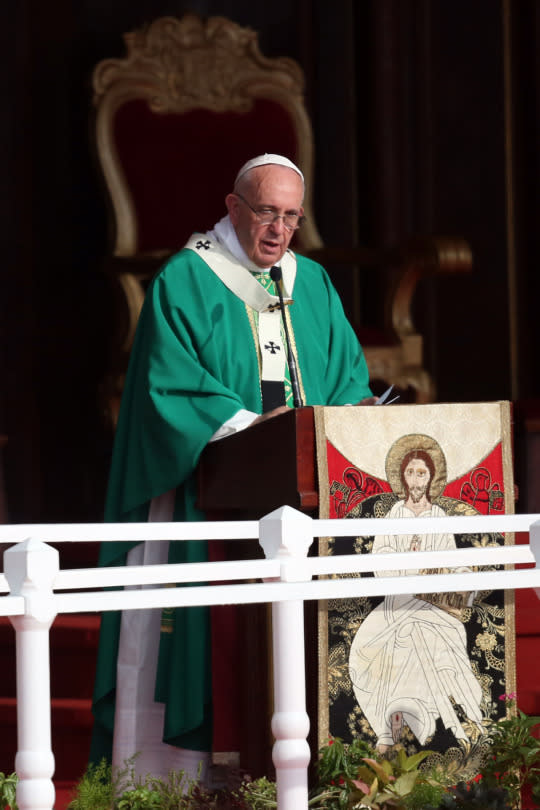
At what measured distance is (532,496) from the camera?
12.3 feet

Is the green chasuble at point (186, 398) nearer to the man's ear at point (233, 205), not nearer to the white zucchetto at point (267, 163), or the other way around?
the man's ear at point (233, 205)

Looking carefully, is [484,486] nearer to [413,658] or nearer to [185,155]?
[413,658]

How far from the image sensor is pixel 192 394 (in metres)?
3.52

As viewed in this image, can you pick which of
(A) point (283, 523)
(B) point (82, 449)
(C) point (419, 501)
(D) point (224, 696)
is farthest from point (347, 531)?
(B) point (82, 449)

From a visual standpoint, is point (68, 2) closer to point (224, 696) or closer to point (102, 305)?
point (102, 305)

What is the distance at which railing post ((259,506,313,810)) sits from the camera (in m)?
2.35

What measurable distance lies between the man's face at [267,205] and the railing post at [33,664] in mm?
1732

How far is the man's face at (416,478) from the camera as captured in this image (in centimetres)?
299

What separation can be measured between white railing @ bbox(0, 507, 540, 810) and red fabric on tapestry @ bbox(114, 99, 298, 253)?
3.42 meters

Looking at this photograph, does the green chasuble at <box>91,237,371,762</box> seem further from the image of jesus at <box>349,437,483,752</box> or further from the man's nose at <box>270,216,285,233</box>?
the image of jesus at <box>349,437,483,752</box>

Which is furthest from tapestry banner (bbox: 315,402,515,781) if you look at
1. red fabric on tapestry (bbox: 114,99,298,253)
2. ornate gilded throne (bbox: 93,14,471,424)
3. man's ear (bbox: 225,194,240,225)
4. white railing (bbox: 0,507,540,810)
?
red fabric on tapestry (bbox: 114,99,298,253)

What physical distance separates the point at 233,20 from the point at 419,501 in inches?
157

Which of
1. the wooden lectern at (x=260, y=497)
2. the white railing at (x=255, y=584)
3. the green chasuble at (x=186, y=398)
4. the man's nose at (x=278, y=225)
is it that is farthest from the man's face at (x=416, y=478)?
the man's nose at (x=278, y=225)

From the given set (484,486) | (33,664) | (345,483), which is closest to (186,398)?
(345,483)
